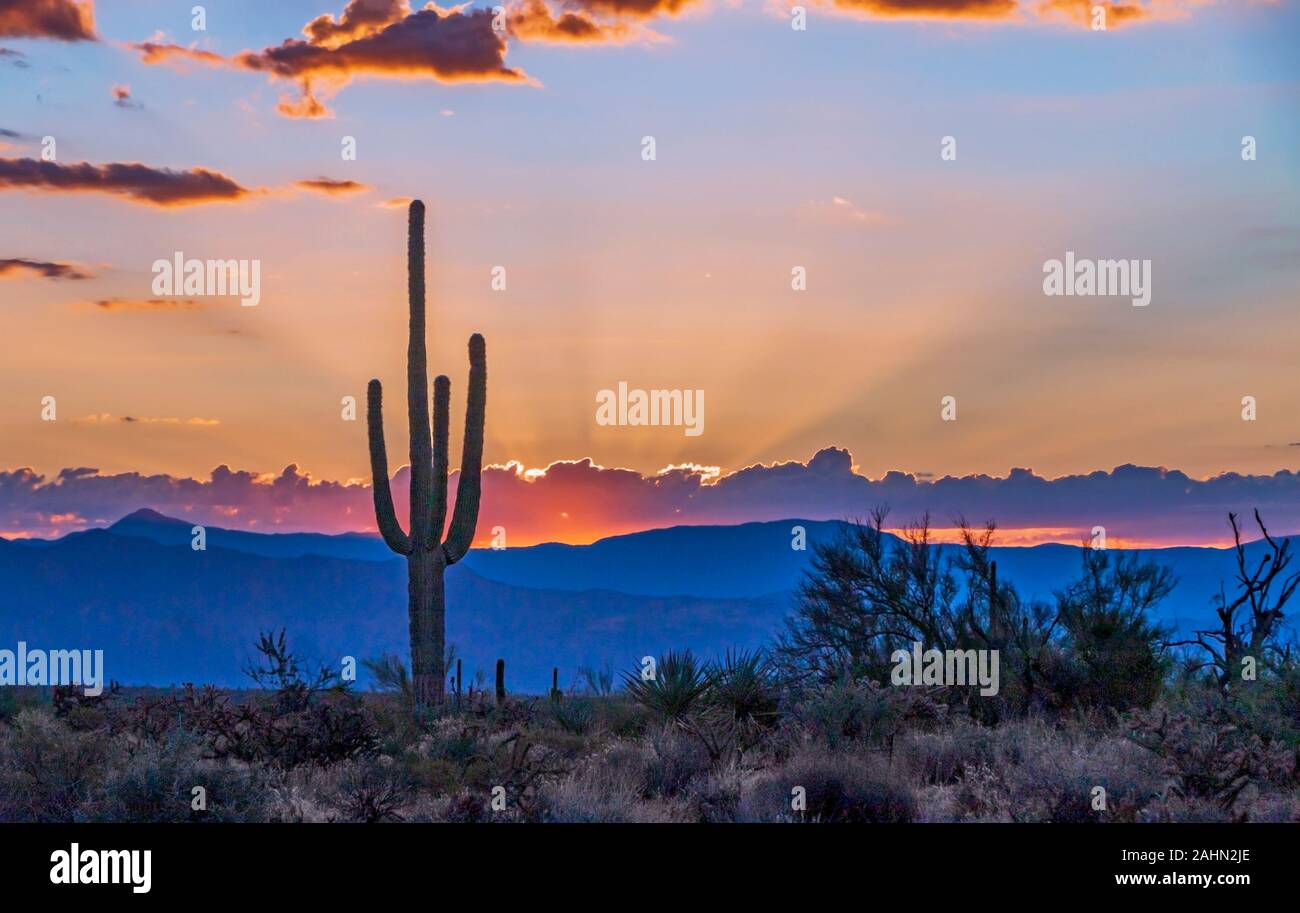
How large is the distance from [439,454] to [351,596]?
7801 centimetres

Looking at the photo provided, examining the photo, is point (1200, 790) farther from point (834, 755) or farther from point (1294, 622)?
point (1294, 622)

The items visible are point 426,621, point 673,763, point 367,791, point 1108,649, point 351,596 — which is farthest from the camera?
point 351,596

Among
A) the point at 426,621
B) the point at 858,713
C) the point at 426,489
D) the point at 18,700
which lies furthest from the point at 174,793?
the point at 18,700

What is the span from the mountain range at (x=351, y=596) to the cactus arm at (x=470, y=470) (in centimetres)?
5896

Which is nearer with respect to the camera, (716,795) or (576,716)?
(716,795)

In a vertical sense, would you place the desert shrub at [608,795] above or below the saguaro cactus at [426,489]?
below

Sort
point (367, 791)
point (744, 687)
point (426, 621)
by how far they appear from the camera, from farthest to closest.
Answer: point (426, 621), point (744, 687), point (367, 791)

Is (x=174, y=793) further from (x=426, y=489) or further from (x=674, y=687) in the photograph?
(x=426, y=489)

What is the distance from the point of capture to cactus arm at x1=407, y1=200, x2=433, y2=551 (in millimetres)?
21422

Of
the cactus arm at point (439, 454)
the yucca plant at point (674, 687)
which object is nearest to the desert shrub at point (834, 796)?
the yucca plant at point (674, 687)

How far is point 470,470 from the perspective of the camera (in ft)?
70.6

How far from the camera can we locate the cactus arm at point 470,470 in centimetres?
2159

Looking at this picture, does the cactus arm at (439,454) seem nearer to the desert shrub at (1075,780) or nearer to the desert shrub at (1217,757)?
the desert shrub at (1075,780)

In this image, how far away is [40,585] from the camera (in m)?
92.9
